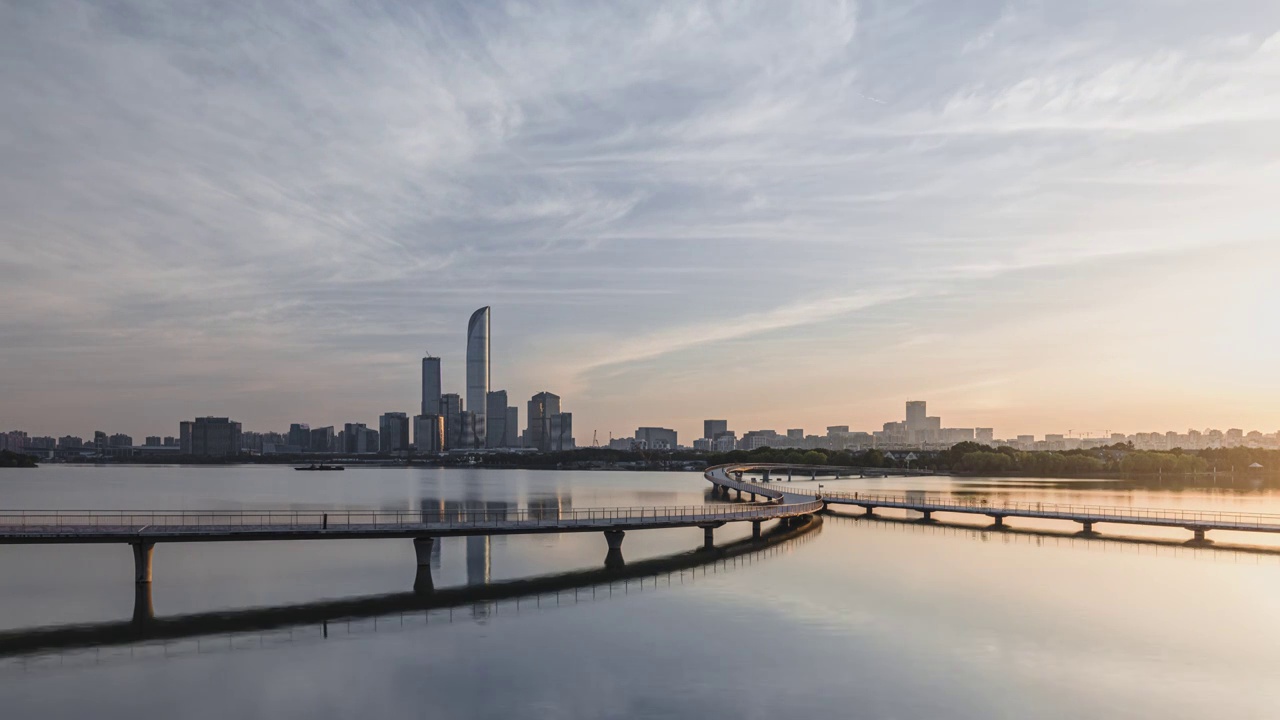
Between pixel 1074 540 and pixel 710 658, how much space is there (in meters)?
50.8

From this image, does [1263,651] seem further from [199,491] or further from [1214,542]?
[199,491]

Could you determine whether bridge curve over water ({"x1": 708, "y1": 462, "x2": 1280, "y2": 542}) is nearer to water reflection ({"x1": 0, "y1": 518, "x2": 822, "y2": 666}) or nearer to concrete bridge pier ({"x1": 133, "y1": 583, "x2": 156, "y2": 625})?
water reflection ({"x1": 0, "y1": 518, "x2": 822, "y2": 666})

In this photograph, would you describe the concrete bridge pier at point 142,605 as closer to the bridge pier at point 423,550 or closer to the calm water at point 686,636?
the calm water at point 686,636

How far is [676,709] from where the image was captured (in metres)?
28.9

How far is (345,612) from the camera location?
44594 millimetres

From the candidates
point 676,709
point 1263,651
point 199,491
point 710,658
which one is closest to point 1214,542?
point 1263,651

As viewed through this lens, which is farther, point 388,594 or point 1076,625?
point 388,594

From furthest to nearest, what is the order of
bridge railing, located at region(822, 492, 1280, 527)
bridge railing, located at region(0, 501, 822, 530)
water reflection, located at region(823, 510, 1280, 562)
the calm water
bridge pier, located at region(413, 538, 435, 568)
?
bridge railing, located at region(822, 492, 1280, 527)
water reflection, located at region(823, 510, 1280, 562)
bridge pier, located at region(413, 538, 435, 568)
bridge railing, located at region(0, 501, 822, 530)
the calm water

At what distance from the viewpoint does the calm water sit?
3028cm

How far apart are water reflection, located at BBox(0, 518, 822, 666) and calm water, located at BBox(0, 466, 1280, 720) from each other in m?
0.38

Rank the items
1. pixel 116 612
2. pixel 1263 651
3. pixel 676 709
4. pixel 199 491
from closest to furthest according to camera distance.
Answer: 1. pixel 676 709
2. pixel 1263 651
3. pixel 116 612
4. pixel 199 491

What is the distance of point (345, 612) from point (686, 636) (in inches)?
692

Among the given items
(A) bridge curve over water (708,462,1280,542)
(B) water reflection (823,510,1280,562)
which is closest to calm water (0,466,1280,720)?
(B) water reflection (823,510,1280,562)

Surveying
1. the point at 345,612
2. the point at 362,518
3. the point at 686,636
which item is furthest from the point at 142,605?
the point at 362,518
